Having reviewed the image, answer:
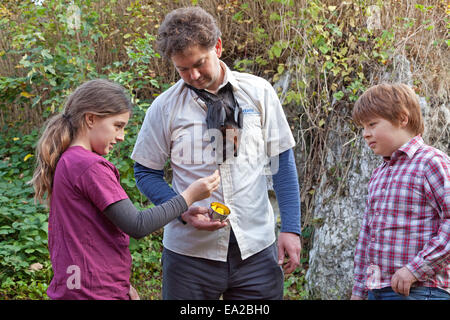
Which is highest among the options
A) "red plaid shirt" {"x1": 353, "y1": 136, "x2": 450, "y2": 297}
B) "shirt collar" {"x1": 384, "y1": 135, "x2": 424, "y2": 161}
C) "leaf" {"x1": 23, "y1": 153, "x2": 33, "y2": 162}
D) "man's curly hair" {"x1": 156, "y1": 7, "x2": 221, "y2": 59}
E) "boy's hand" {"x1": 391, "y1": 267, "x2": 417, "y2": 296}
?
"man's curly hair" {"x1": 156, "y1": 7, "x2": 221, "y2": 59}

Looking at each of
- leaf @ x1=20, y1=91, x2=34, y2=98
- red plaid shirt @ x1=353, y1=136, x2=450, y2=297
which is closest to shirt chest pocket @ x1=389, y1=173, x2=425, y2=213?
red plaid shirt @ x1=353, y1=136, x2=450, y2=297

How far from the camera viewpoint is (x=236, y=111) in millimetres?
2088

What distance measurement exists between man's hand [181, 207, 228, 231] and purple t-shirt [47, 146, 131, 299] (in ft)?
1.15

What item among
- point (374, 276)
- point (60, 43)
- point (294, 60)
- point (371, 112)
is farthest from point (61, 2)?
point (374, 276)

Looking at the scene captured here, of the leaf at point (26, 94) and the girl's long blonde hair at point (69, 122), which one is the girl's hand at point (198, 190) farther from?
the leaf at point (26, 94)

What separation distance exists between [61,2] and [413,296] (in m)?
4.58

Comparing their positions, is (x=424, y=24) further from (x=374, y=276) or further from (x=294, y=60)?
(x=374, y=276)

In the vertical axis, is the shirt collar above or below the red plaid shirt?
above

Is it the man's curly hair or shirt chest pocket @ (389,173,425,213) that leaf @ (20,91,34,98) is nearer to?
the man's curly hair

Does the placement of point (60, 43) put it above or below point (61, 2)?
below

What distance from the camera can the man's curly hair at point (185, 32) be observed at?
2.00 meters

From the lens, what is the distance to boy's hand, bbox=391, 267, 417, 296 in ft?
6.29

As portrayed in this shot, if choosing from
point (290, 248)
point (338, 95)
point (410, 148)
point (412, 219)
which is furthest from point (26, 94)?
point (412, 219)

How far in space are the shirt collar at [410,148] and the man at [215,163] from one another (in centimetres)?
47
